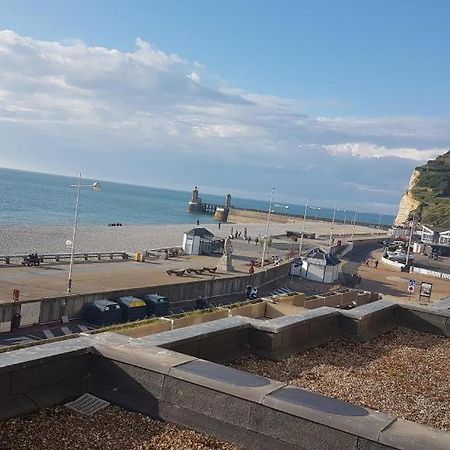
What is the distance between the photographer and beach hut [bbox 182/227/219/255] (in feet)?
167

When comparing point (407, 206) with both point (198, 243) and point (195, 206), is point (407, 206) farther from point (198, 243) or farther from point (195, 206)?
point (198, 243)

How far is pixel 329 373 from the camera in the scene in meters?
7.75

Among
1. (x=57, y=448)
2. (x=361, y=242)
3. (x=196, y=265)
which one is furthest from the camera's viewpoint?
(x=361, y=242)

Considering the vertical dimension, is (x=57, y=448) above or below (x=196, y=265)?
above

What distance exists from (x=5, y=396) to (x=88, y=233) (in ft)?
253

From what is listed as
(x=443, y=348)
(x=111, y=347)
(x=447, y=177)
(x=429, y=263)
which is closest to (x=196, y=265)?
(x=443, y=348)

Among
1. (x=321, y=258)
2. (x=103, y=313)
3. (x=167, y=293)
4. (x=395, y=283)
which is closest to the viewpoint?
(x=103, y=313)

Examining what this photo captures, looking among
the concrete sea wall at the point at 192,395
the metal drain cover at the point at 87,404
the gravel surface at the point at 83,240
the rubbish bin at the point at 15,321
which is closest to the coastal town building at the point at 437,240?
the gravel surface at the point at 83,240

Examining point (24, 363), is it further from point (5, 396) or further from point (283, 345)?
point (283, 345)

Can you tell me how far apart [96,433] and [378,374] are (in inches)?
167

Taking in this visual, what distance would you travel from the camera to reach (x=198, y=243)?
168 ft

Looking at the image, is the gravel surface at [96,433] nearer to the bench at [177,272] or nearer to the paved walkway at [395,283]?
the bench at [177,272]

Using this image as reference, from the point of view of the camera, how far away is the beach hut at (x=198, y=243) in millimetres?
50906

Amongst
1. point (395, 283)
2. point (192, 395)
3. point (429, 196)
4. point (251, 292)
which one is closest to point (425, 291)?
point (251, 292)
